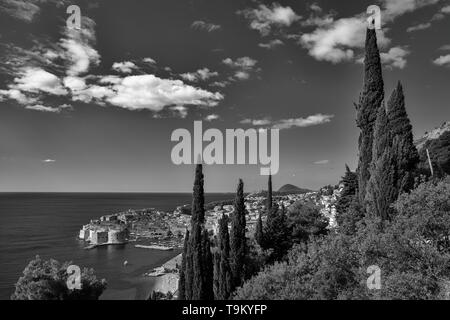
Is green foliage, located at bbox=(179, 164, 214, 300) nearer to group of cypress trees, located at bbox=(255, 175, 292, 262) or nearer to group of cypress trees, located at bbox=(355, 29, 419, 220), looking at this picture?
group of cypress trees, located at bbox=(255, 175, 292, 262)

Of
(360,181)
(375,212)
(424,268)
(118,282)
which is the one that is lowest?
(118,282)

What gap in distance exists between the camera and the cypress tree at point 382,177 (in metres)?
17.6

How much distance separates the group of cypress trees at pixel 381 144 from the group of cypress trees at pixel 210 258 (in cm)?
989

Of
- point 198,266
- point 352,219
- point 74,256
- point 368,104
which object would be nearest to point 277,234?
point 198,266

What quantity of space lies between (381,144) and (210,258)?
526 inches

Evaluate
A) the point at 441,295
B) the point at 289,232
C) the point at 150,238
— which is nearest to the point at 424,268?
the point at 441,295

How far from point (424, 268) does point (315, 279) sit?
3818mm

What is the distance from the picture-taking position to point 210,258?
24156mm

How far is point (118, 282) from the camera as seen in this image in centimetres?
5734

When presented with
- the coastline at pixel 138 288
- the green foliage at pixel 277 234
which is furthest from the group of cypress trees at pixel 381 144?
the coastline at pixel 138 288

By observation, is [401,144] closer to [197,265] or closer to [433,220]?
[433,220]

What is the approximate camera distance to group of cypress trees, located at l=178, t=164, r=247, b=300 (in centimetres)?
2342
